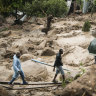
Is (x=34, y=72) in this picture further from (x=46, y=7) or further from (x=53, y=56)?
(x=46, y=7)

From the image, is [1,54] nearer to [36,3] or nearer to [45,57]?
[45,57]

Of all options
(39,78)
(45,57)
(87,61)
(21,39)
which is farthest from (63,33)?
(39,78)

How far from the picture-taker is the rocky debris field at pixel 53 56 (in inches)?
245

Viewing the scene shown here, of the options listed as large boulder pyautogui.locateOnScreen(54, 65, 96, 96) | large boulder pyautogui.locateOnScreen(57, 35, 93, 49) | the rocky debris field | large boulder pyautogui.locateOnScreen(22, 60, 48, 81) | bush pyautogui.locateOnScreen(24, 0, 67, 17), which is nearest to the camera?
large boulder pyautogui.locateOnScreen(54, 65, 96, 96)

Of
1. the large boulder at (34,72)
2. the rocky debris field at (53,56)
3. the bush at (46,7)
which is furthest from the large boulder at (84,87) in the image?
the bush at (46,7)

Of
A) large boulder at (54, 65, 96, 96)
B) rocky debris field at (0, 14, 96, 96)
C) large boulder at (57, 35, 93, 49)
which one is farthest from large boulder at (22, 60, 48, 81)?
large boulder at (57, 35, 93, 49)

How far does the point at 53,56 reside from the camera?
1326 cm

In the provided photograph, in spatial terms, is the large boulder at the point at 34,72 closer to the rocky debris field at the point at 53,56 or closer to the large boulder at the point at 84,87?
the rocky debris field at the point at 53,56

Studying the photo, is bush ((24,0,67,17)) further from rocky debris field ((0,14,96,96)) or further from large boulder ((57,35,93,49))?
large boulder ((57,35,93,49))

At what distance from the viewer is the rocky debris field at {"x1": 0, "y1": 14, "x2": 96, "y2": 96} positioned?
6.22 meters

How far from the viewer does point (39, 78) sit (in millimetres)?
8688

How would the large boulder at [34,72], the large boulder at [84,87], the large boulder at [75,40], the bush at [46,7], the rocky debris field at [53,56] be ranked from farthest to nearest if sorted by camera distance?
the bush at [46,7] < the large boulder at [75,40] < the large boulder at [34,72] < the rocky debris field at [53,56] < the large boulder at [84,87]

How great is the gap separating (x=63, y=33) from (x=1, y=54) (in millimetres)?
7270

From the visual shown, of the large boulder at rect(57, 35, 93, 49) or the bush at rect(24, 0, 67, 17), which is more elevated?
the bush at rect(24, 0, 67, 17)
